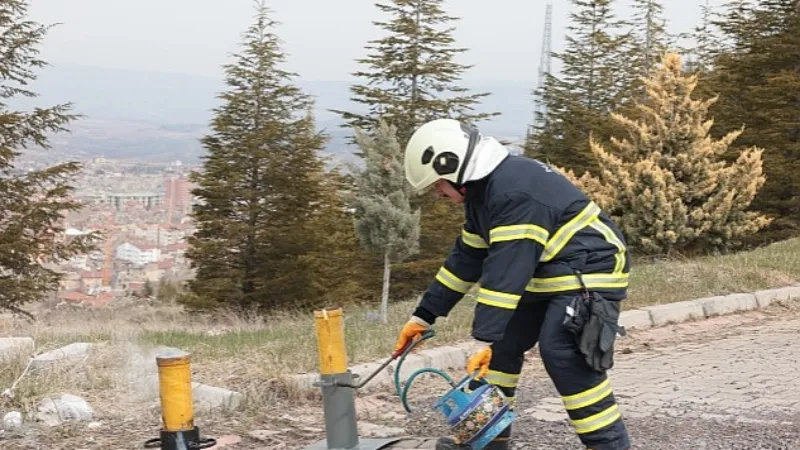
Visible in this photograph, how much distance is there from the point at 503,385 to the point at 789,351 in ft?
13.6

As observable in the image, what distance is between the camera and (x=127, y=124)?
9306cm

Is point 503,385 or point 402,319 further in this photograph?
point 402,319

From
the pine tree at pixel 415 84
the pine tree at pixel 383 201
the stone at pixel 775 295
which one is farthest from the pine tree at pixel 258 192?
the stone at pixel 775 295

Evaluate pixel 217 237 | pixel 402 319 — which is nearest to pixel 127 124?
pixel 217 237

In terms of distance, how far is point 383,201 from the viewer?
11664mm

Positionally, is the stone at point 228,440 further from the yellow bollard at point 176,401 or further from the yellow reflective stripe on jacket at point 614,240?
the yellow reflective stripe on jacket at point 614,240

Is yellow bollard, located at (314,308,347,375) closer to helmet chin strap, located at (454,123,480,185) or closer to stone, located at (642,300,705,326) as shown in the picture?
helmet chin strap, located at (454,123,480,185)

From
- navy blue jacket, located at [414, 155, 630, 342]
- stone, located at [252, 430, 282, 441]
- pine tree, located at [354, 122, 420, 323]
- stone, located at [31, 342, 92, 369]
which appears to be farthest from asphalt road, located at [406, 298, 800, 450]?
pine tree, located at [354, 122, 420, 323]

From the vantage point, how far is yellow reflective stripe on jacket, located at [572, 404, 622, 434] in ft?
12.5

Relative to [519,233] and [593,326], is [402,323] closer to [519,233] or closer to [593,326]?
[593,326]

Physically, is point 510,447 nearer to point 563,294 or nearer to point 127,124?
point 563,294

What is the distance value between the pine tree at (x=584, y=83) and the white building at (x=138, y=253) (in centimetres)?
2274

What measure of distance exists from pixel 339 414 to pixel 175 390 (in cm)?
111

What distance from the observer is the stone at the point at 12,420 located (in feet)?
16.6
